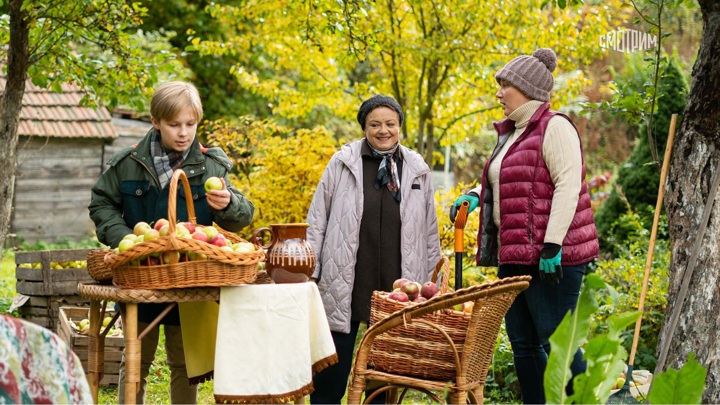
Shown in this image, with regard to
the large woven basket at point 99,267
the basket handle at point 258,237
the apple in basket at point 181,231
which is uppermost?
the apple in basket at point 181,231

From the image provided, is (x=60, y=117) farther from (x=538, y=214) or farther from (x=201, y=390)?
(x=538, y=214)

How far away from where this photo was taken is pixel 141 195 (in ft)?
12.1

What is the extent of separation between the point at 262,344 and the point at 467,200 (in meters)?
1.40

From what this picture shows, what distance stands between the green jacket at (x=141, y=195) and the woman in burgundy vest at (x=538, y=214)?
1169mm

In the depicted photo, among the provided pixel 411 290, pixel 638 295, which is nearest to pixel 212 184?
pixel 411 290

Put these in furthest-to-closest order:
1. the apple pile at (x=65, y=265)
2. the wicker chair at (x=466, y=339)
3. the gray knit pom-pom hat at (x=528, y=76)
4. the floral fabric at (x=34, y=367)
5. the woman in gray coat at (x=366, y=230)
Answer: the apple pile at (x=65, y=265) → the woman in gray coat at (x=366, y=230) → the gray knit pom-pom hat at (x=528, y=76) → the wicker chair at (x=466, y=339) → the floral fabric at (x=34, y=367)

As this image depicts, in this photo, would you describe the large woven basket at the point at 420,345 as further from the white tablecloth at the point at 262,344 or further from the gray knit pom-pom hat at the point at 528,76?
the gray knit pom-pom hat at the point at 528,76

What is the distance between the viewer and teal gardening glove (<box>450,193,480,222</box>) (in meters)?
4.17

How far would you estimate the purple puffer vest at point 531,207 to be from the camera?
402 centimetres

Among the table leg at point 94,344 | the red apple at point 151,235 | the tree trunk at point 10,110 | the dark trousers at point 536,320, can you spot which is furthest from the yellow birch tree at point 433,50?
the red apple at point 151,235

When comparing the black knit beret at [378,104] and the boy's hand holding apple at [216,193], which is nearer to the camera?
the boy's hand holding apple at [216,193]

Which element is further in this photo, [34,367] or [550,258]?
[550,258]

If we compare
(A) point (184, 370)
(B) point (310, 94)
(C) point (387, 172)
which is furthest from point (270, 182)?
(A) point (184, 370)

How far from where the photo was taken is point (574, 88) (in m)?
9.29
